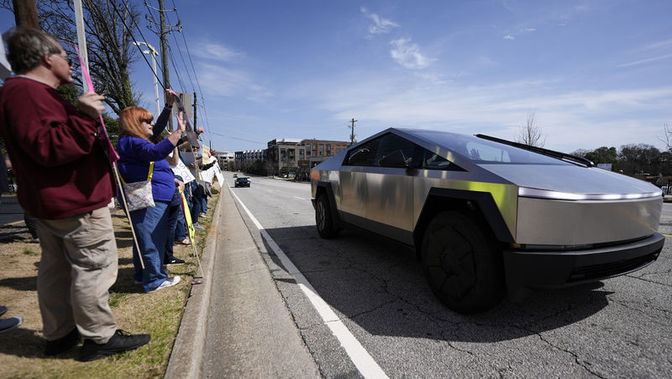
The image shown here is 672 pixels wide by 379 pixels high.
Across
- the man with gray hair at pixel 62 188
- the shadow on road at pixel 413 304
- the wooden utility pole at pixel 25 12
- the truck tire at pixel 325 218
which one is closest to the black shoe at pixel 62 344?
the man with gray hair at pixel 62 188

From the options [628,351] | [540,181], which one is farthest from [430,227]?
[628,351]

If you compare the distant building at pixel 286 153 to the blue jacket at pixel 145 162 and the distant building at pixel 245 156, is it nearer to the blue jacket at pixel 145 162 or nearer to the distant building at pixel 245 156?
the distant building at pixel 245 156

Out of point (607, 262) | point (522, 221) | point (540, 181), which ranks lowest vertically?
point (607, 262)

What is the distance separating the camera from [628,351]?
1.90 meters

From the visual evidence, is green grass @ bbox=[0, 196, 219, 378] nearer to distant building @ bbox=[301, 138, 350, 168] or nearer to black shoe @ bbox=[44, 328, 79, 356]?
black shoe @ bbox=[44, 328, 79, 356]

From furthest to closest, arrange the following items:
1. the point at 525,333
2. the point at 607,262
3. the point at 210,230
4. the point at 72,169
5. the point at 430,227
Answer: the point at 210,230 → the point at 430,227 → the point at 525,333 → the point at 607,262 → the point at 72,169

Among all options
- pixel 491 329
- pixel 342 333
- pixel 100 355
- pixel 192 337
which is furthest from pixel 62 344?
pixel 491 329

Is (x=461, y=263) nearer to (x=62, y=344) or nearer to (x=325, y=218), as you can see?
(x=62, y=344)

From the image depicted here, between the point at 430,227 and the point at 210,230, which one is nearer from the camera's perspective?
the point at 430,227

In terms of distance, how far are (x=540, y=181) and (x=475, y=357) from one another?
4.20ft

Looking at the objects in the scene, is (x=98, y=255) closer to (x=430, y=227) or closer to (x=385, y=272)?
(x=430, y=227)

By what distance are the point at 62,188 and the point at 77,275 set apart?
54 cm

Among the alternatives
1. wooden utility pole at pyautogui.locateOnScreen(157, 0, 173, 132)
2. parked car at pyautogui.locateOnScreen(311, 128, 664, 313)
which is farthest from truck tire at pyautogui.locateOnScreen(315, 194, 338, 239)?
wooden utility pole at pyautogui.locateOnScreen(157, 0, 173, 132)

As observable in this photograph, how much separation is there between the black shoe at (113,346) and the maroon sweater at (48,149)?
0.89 metres
